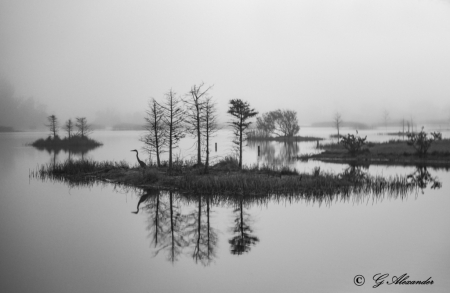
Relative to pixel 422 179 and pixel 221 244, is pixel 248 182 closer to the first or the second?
pixel 221 244

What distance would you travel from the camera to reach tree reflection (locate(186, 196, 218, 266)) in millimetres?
11430

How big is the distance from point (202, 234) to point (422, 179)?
20155 mm

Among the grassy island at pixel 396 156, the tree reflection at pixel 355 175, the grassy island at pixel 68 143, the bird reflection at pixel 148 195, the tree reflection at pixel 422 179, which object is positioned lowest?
the bird reflection at pixel 148 195

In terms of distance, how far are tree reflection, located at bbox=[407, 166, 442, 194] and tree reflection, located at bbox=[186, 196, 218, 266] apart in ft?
46.9

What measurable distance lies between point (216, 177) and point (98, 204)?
6689mm

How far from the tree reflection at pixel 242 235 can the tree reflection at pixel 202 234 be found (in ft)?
2.22

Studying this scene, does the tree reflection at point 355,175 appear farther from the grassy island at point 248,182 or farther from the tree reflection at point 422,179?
the tree reflection at point 422,179

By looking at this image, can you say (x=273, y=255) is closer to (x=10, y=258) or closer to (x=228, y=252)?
(x=228, y=252)

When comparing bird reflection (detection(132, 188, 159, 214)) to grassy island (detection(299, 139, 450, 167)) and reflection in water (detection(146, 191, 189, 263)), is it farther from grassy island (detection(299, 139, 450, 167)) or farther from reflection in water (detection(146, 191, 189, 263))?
grassy island (detection(299, 139, 450, 167))

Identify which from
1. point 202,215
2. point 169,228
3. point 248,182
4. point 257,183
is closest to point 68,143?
point 248,182

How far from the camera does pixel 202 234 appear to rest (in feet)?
45.1

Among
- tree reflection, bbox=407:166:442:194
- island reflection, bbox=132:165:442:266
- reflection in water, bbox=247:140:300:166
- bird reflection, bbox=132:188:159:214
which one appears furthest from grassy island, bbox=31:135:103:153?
tree reflection, bbox=407:166:442:194

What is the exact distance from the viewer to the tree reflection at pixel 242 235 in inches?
475

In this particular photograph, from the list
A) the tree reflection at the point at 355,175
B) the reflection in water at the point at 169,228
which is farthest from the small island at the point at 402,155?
the reflection in water at the point at 169,228
